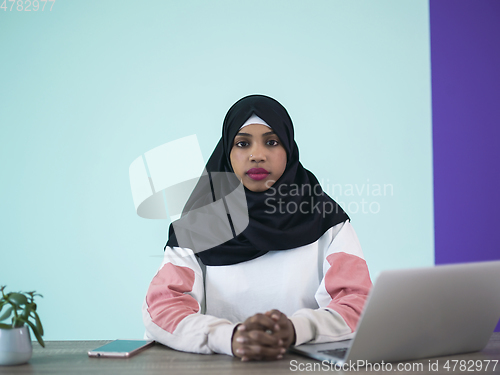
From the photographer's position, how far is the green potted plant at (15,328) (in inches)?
31.5

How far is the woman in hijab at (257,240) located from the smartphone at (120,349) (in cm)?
9

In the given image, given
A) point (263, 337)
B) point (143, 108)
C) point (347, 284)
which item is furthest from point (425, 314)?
point (143, 108)

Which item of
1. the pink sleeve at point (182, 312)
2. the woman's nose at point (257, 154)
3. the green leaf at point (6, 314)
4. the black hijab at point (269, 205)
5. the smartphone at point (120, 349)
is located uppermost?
the woman's nose at point (257, 154)

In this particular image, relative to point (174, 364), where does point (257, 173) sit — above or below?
above

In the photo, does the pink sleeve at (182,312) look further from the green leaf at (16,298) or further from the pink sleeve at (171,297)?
the green leaf at (16,298)

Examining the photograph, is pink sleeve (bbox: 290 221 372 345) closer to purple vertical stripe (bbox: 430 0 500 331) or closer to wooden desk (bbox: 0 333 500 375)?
wooden desk (bbox: 0 333 500 375)

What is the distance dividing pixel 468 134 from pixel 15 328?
2369 millimetres

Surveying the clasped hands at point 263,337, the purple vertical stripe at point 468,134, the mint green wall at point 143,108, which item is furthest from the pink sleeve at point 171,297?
the purple vertical stripe at point 468,134

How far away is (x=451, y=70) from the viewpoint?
8.01ft

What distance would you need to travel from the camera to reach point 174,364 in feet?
2.62

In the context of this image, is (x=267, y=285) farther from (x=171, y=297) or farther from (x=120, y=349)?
(x=120, y=349)

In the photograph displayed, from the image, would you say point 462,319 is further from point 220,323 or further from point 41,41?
point 41,41

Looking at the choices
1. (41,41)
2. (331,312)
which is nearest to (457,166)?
(331,312)

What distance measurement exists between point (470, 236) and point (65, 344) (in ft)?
7.07
